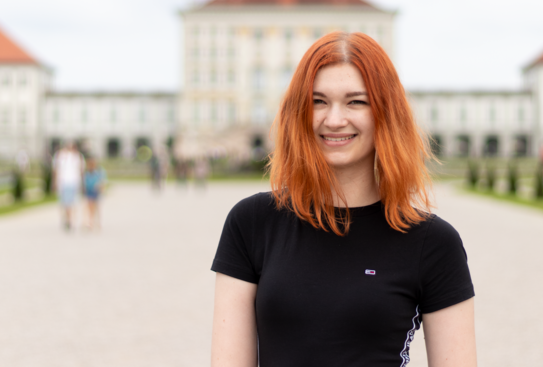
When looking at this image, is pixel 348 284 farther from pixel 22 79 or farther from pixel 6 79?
pixel 6 79

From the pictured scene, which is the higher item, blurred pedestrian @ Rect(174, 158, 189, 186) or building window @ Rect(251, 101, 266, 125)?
building window @ Rect(251, 101, 266, 125)

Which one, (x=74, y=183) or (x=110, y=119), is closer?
(x=74, y=183)

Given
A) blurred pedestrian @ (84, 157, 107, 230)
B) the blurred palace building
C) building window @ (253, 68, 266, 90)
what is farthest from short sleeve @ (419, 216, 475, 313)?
building window @ (253, 68, 266, 90)

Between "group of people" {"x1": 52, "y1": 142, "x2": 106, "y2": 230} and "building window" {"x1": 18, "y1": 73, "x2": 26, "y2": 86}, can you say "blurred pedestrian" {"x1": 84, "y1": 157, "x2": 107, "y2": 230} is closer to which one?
"group of people" {"x1": 52, "y1": 142, "x2": 106, "y2": 230}

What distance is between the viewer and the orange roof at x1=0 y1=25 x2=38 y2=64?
228 ft

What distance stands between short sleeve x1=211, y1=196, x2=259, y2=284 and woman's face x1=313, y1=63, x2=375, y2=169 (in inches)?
11.6

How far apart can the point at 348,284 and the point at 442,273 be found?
10.1 inches

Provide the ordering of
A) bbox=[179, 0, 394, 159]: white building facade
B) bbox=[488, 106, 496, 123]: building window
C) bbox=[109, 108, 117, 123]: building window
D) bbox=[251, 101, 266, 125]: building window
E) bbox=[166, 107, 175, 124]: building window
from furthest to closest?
bbox=[109, 108, 117, 123]: building window, bbox=[166, 107, 175, 124]: building window, bbox=[488, 106, 496, 123]: building window, bbox=[251, 101, 266, 125]: building window, bbox=[179, 0, 394, 159]: white building facade

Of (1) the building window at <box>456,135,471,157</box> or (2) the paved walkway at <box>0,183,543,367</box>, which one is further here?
(1) the building window at <box>456,135,471,157</box>

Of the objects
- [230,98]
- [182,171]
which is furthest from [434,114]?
[182,171]

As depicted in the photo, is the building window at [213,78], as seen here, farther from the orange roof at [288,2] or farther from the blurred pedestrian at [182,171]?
the blurred pedestrian at [182,171]

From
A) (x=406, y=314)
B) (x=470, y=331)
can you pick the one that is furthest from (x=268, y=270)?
(x=470, y=331)

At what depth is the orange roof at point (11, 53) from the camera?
228ft

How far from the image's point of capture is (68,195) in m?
12.6
